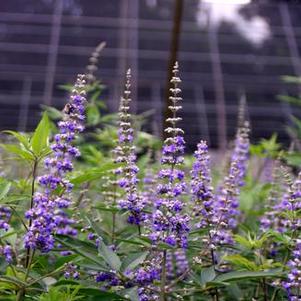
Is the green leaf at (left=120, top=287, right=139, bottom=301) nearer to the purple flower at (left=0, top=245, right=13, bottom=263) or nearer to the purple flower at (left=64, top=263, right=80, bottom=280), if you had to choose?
the purple flower at (left=64, top=263, right=80, bottom=280)

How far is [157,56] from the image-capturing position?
1694 cm

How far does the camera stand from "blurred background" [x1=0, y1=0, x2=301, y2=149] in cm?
1591

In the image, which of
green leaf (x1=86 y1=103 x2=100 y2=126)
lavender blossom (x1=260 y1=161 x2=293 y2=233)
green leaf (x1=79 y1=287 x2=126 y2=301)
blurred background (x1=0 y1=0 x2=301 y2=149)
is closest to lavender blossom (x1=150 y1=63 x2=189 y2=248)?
green leaf (x1=79 y1=287 x2=126 y2=301)

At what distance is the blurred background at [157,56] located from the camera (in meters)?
15.9

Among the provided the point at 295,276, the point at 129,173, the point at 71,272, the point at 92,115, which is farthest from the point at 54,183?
the point at 92,115

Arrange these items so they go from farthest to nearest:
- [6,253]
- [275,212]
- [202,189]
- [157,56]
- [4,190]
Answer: [157,56] → [275,212] → [202,189] → [6,253] → [4,190]

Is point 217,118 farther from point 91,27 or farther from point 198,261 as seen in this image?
point 198,261

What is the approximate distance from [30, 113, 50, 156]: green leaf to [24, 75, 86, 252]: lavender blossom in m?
0.05

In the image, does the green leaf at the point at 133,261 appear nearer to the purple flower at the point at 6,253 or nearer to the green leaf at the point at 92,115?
the purple flower at the point at 6,253

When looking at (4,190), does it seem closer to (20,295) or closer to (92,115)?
(20,295)

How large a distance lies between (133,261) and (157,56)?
1456cm

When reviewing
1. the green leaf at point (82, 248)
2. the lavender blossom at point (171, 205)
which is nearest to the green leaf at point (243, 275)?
the lavender blossom at point (171, 205)

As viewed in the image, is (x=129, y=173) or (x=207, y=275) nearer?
(x=207, y=275)

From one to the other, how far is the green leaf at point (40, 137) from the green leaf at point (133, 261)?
0.52 metres
